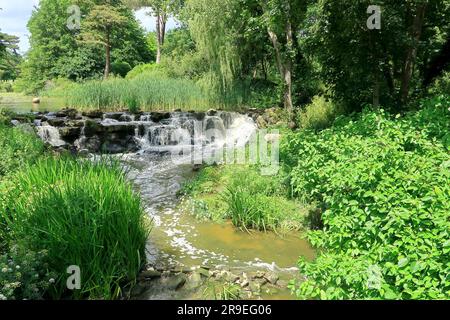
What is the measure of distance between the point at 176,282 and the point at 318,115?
770 centimetres

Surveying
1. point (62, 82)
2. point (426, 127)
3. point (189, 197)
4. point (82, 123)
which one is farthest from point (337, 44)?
point (62, 82)

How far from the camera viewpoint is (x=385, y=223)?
112 inches

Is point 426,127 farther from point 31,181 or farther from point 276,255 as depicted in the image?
point 31,181

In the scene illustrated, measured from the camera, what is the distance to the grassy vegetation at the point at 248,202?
584cm

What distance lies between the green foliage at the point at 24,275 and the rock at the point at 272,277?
91.6 inches

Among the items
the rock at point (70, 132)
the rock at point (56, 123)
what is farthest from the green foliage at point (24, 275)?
the rock at point (56, 123)

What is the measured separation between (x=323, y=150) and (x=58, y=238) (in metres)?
3.23

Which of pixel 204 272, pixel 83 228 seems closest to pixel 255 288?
pixel 204 272

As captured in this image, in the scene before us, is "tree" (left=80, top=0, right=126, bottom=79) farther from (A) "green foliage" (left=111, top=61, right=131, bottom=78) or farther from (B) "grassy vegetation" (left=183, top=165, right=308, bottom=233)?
(B) "grassy vegetation" (left=183, top=165, right=308, bottom=233)

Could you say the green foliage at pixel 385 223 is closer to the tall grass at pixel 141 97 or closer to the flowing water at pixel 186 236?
the flowing water at pixel 186 236

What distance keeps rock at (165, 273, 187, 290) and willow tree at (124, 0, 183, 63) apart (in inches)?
987

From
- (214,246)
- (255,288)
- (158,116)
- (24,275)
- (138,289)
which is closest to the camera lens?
(24,275)

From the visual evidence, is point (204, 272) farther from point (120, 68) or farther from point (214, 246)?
point (120, 68)

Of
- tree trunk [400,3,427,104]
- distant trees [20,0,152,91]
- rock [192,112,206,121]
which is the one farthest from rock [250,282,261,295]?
distant trees [20,0,152,91]
